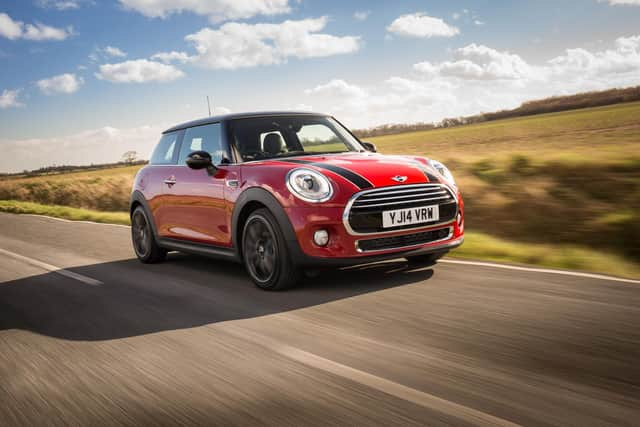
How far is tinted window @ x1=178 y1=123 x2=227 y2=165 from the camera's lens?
568cm

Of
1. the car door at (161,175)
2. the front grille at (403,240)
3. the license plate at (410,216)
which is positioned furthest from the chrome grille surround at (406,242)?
the car door at (161,175)

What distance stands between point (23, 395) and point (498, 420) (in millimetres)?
2276

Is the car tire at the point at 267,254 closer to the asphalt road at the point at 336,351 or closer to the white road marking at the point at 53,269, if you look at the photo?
the asphalt road at the point at 336,351

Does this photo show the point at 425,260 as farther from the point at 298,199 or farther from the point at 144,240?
the point at 144,240

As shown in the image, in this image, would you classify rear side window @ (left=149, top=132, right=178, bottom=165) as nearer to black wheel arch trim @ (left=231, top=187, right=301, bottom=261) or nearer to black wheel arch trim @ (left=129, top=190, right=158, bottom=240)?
black wheel arch trim @ (left=129, top=190, right=158, bottom=240)

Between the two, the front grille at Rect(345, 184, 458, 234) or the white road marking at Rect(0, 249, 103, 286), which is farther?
the white road marking at Rect(0, 249, 103, 286)

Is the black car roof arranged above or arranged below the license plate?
above

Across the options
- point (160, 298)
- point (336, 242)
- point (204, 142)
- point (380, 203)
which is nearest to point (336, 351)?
point (336, 242)

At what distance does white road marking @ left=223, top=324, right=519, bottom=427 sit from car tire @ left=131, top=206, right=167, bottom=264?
11.4 feet

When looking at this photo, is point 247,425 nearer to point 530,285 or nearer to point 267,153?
point 530,285

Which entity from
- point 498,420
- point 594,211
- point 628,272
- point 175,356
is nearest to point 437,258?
point 628,272

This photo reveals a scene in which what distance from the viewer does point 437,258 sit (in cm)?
561

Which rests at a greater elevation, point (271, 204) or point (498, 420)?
point (271, 204)

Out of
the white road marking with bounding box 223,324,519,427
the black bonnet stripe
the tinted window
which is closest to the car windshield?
the tinted window
